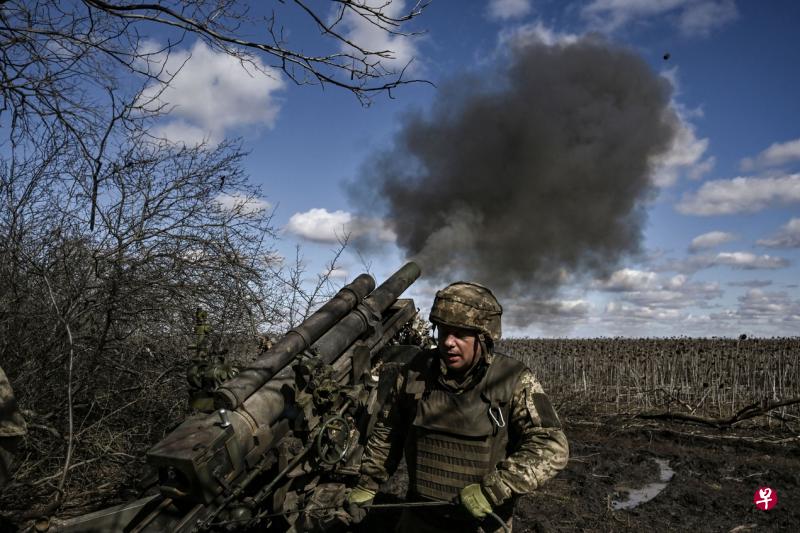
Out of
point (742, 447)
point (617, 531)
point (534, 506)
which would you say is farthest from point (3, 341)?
point (742, 447)

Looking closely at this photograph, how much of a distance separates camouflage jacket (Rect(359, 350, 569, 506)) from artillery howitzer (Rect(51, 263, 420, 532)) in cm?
43

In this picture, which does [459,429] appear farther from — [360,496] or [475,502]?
[360,496]

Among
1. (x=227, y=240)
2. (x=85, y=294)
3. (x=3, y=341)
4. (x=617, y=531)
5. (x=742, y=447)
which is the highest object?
(x=227, y=240)

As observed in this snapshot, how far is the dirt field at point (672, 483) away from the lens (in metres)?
6.03

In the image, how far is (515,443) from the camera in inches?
137

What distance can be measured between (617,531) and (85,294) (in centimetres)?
629

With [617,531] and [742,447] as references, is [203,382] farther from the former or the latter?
[742,447]

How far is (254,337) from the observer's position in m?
8.25

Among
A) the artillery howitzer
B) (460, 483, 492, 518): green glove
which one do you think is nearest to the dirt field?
the artillery howitzer

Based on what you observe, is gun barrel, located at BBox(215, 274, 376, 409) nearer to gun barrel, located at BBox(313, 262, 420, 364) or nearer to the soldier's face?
gun barrel, located at BBox(313, 262, 420, 364)

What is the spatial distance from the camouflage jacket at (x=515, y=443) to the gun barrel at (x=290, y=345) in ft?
4.30

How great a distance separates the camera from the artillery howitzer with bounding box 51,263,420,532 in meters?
3.75
